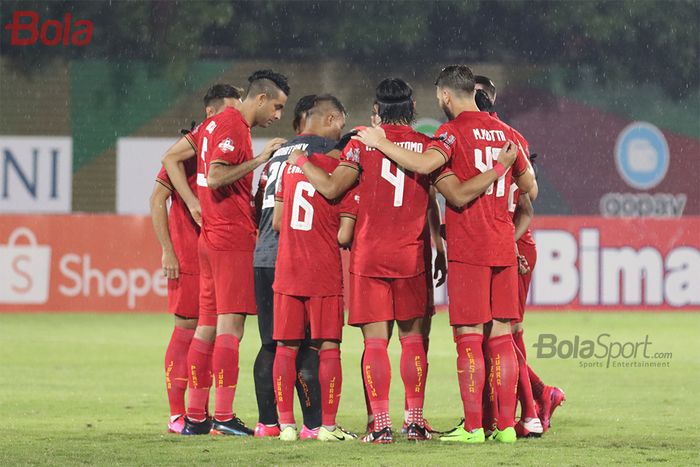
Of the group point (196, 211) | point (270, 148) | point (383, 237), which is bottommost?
point (383, 237)

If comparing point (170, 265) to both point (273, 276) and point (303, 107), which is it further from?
point (303, 107)

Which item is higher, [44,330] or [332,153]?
[332,153]

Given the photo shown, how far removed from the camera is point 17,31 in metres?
26.8

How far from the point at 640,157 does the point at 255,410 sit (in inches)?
755

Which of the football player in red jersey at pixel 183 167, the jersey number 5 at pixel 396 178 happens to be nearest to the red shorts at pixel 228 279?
the football player in red jersey at pixel 183 167

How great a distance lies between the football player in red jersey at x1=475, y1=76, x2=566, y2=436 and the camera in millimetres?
8078

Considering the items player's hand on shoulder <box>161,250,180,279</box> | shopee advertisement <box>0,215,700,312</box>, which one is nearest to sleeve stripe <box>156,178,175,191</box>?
player's hand on shoulder <box>161,250,180,279</box>

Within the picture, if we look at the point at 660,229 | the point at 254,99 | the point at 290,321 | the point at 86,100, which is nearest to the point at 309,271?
the point at 290,321

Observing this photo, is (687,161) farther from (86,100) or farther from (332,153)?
(332,153)

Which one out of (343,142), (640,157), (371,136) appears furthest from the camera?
(640,157)

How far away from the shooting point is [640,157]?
1089 inches

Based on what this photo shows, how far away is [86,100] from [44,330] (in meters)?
10.5

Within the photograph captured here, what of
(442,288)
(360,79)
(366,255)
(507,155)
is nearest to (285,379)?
(366,255)

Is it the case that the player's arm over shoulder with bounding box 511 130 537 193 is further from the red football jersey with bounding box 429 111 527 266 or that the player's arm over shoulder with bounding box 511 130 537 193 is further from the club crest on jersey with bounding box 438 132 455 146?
the club crest on jersey with bounding box 438 132 455 146
